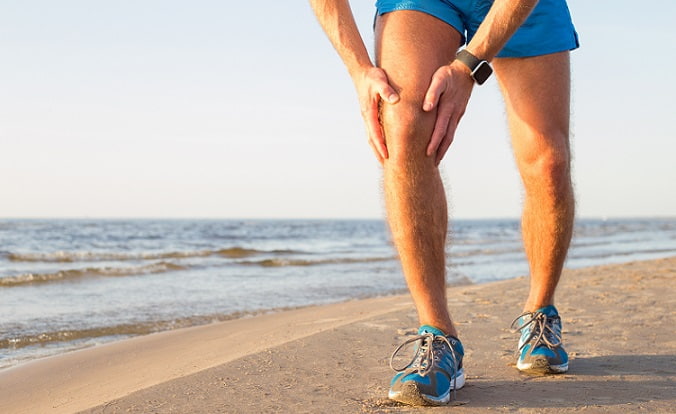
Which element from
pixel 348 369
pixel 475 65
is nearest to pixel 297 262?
pixel 348 369

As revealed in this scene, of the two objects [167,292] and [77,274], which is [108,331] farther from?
[77,274]

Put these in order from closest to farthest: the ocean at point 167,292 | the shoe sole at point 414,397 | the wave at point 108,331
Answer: the shoe sole at point 414,397, the wave at point 108,331, the ocean at point 167,292

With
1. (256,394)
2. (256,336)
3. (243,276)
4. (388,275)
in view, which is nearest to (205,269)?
(243,276)

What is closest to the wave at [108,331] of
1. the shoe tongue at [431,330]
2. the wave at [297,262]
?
the shoe tongue at [431,330]

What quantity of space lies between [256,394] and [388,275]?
289 inches

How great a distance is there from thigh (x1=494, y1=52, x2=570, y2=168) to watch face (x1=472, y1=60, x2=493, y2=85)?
455mm

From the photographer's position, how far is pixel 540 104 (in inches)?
99.3

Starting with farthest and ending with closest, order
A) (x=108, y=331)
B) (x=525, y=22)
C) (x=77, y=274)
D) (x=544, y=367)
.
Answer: (x=77, y=274)
(x=108, y=331)
(x=525, y=22)
(x=544, y=367)

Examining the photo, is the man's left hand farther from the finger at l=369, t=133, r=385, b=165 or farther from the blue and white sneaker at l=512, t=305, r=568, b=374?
the blue and white sneaker at l=512, t=305, r=568, b=374

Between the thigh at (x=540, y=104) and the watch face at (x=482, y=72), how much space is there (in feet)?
1.49

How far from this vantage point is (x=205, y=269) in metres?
10.5

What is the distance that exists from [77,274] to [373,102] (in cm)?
764

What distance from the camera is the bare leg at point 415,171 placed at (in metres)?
2.05

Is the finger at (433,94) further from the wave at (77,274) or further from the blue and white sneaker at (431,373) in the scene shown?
the wave at (77,274)
